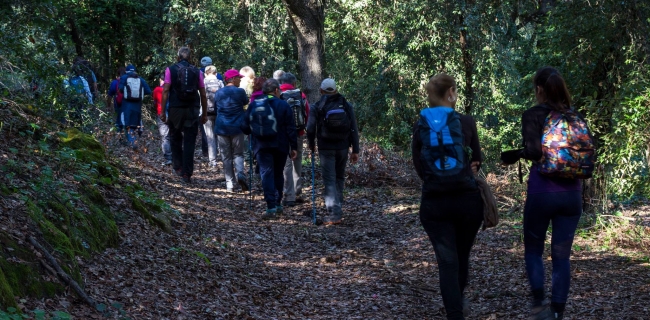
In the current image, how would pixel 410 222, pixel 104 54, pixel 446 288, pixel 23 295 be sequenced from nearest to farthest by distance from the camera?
1. pixel 23 295
2. pixel 446 288
3. pixel 410 222
4. pixel 104 54

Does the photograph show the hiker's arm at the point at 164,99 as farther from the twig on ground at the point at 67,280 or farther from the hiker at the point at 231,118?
the twig on ground at the point at 67,280

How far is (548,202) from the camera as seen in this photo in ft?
17.3

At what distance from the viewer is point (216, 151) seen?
15.1m

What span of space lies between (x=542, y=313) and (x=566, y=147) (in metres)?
1.29

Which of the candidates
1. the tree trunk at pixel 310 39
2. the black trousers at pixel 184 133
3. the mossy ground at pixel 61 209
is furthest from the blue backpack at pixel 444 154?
the tree trunk at pixel 310 39

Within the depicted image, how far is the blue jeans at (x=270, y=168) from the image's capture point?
10.8m

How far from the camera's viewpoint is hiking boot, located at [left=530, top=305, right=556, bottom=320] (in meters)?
5.36

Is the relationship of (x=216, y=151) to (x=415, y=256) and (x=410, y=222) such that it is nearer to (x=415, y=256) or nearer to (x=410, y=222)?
(x=410, y=222)

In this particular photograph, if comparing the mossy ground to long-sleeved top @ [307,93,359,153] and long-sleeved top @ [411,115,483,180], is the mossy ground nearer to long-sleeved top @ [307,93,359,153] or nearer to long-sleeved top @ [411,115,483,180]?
long-sleeved top @ [411,115,483,180]

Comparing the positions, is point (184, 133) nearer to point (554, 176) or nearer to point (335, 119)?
point (335, 119)

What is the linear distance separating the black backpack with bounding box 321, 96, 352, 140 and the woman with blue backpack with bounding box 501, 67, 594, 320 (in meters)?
4.91

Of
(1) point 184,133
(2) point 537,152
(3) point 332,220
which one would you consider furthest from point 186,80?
(2) point 537,152

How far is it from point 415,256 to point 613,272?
242cm

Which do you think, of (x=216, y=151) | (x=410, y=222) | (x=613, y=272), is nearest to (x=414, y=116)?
(x=216, y=151)
